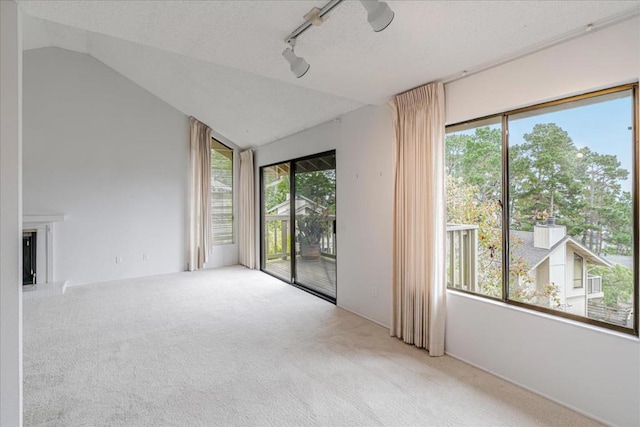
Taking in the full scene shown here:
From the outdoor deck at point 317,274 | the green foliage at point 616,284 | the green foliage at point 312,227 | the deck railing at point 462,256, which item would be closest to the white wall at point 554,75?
the deck railing at point 462,256

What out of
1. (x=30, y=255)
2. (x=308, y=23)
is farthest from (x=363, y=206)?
(x=30, y=255)

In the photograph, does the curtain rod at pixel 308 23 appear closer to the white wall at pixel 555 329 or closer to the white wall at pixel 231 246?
the white wall at pixel 555 329

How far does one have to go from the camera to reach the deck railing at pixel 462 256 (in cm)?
282

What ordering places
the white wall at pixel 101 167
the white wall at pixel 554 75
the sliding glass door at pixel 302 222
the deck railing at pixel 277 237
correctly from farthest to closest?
the deck railing at pixel 277 237, the white wall at pixel 101 167, the sliding glass door at pixel 302 222, the white wall at pixel 554 75

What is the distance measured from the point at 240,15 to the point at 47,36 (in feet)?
15.8

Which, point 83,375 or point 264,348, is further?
point 264,348

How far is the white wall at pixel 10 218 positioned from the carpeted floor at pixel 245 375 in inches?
21.0

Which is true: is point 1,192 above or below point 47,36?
below

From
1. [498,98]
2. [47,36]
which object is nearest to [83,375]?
[498,98]

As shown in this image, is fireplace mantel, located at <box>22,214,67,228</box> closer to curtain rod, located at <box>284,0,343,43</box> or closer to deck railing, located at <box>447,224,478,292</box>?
curtain rod, located at <box>284,0,343,43</box>

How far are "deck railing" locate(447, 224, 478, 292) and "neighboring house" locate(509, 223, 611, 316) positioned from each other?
14.1 inches

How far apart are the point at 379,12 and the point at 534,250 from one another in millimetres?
2025

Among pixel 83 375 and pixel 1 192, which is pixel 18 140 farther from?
pixel 83 375

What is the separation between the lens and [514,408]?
6.83ft
